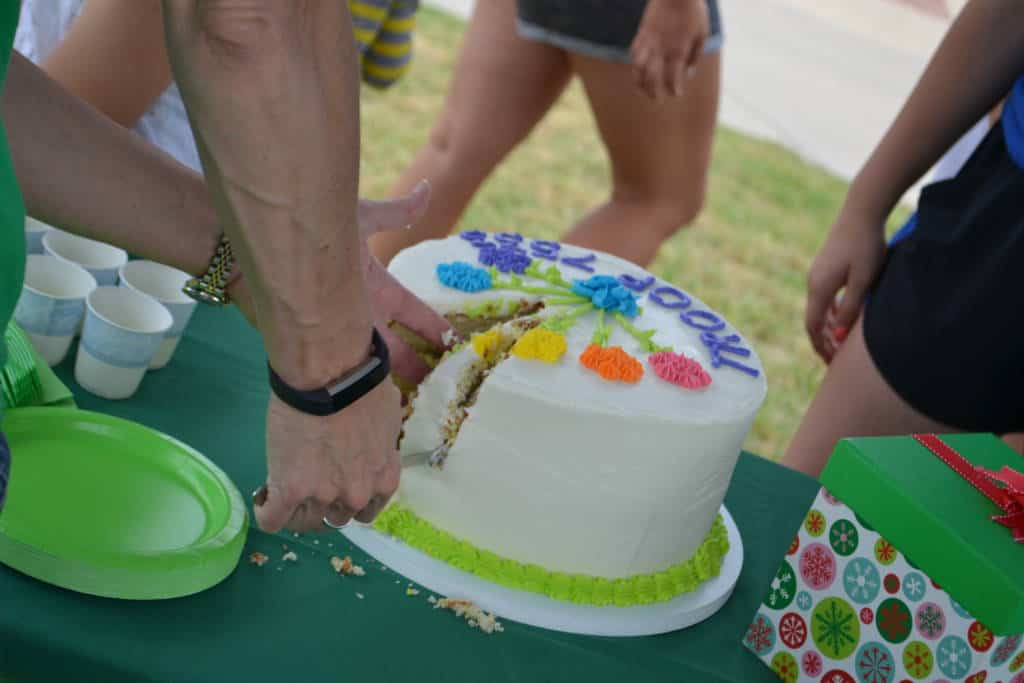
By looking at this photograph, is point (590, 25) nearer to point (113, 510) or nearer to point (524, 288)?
point (524, 288)

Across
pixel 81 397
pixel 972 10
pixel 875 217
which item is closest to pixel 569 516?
pixel 81 397

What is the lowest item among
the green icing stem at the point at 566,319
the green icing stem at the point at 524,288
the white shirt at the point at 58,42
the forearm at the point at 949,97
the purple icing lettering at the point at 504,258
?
the white shirt at the point at 58,42

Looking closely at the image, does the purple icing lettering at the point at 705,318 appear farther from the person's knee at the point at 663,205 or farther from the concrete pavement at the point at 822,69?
the concrete pavement at the point at 822,69

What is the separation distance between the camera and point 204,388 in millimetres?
1739

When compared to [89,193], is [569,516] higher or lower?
lower

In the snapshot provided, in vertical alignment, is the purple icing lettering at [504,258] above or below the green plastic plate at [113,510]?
above

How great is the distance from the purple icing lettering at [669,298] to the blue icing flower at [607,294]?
7 centimetres

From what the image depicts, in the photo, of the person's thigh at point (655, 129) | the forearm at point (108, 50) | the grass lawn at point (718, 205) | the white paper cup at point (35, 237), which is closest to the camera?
the white paper cup at point (35, 237)

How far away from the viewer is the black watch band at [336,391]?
43.7 inches

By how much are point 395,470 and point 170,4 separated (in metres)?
0.49

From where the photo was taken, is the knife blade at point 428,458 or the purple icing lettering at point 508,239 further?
the purple icing lettering at point 508,239

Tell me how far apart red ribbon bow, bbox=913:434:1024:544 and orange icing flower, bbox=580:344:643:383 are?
0.35 metres

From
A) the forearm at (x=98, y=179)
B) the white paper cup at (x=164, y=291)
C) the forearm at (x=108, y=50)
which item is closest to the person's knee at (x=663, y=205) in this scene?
the forearm at (x=108, y=50)

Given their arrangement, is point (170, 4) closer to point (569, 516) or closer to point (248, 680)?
point (248, 680)
